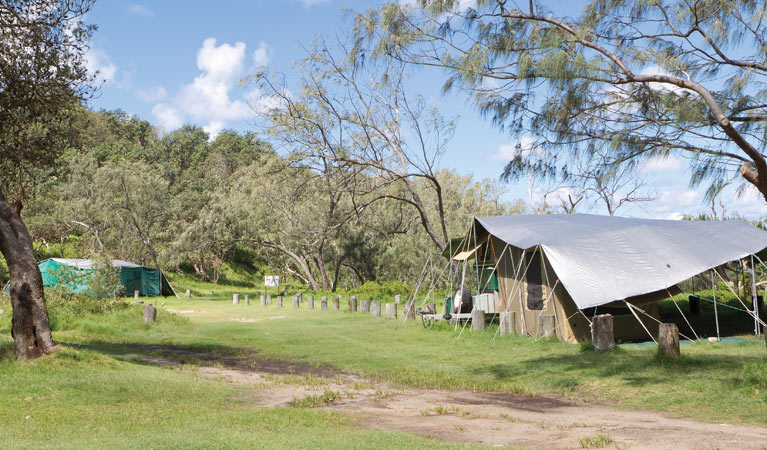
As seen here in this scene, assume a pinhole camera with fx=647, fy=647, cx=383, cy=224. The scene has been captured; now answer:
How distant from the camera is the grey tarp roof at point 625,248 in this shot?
14.5 meters

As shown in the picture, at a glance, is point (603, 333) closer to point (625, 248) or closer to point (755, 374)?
point (755, 374)

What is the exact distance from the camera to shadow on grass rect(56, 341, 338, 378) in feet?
40.2

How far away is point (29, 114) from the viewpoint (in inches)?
536

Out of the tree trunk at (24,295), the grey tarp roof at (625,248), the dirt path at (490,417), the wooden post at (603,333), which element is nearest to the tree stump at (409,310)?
the grey tarp roof at (625,248)

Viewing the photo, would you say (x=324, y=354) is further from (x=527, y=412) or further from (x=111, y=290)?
(x=111, y=290)

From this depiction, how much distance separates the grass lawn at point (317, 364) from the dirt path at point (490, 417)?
0.43m

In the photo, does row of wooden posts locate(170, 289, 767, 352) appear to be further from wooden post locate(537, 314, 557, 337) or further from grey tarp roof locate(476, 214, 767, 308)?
grey tarp roof locate(476, 214, 767, 308)

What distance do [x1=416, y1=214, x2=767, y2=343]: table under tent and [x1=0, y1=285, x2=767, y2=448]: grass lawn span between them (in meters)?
1.30

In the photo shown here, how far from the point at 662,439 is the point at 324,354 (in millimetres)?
8888

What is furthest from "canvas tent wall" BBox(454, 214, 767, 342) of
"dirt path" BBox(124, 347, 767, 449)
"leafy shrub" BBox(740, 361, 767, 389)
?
"dirt path" BBox(124, 347, 767, 449)

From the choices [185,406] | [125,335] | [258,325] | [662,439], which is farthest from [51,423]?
[258,325]

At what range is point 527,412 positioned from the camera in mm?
8234

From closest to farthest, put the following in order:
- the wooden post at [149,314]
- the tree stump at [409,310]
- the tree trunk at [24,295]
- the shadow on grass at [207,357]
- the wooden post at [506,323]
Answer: the tree trunk at [24,295], the shadow on grass at [207,357], the wooden post at [506,323], the wooden post at [149,314], the tree stump at [409,310]

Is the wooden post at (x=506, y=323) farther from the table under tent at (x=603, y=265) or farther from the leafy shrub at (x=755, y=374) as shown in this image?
the leafy shrub at (x=755, y=374)
